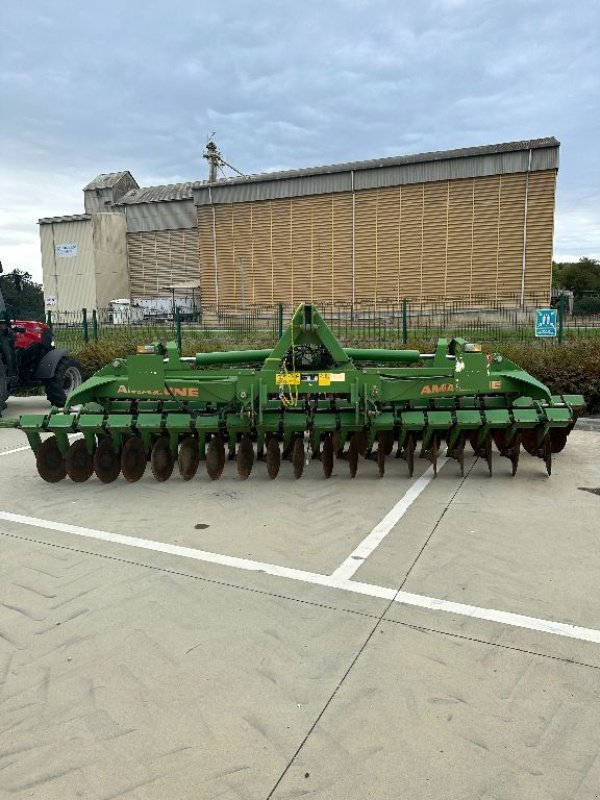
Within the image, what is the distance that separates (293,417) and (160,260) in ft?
105

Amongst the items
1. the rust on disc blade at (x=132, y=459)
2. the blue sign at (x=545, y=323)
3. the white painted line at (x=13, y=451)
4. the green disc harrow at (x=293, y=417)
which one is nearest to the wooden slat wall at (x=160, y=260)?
the blue sign at (x=545, y=323)

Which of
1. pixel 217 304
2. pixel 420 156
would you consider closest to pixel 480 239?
pixel 420 156

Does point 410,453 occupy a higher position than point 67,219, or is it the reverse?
point 67,219

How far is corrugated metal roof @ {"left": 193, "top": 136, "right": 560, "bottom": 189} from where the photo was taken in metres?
22.5

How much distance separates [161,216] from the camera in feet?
113

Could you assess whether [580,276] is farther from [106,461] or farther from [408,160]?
[106,461]

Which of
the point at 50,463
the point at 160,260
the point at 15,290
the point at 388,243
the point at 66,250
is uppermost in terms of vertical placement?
the point at 66,250

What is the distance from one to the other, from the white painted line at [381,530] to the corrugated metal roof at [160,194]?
104 feet

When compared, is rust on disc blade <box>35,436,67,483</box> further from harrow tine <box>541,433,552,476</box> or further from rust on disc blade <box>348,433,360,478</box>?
harrow tine <box>541,433,552,476</box>

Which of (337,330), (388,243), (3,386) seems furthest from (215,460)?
(388,243)

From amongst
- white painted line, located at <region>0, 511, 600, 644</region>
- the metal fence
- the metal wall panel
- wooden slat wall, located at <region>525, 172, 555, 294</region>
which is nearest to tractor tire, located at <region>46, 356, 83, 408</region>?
the metal fence

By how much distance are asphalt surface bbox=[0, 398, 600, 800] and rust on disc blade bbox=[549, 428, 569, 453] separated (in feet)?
4.08

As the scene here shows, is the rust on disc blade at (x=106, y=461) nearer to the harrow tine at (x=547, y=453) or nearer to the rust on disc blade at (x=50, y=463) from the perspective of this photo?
the rust on disc blade at (x=50, y=463)

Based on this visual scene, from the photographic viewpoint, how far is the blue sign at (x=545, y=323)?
33.8 ft
